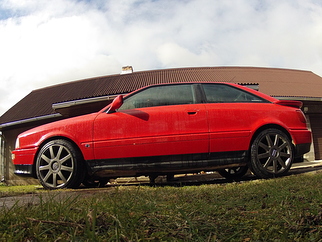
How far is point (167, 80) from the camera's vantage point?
50.1ft

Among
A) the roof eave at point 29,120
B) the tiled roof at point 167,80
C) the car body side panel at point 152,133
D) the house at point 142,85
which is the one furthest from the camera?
the tiled roof at point 167,80

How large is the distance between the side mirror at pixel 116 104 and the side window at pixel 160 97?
6.7 inches

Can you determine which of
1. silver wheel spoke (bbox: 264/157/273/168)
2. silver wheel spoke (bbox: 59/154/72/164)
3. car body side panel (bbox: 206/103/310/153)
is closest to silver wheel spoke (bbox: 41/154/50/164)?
silver wheel spoke (bbox: 59/154/72/164)

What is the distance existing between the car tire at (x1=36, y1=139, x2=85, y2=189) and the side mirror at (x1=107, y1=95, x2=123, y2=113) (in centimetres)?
79

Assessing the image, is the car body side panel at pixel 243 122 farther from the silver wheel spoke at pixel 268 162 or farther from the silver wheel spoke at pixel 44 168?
the silver wheel spoke at pixel 44 168

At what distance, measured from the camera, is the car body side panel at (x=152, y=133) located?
4.13 meters

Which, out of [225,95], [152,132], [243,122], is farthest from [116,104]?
[243,122]

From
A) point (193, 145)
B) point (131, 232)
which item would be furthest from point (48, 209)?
point (193, 145)

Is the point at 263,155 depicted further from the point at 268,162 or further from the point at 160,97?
the point at 160,97

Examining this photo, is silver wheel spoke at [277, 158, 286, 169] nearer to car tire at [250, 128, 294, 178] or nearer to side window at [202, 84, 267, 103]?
car tire at [250, 128, 294, 178]

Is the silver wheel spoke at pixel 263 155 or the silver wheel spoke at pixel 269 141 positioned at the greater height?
the silver wheel spoke at pixel 269 141

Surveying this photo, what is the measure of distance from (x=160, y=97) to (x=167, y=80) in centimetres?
1088

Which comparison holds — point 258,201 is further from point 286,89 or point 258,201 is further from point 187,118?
point 286,89

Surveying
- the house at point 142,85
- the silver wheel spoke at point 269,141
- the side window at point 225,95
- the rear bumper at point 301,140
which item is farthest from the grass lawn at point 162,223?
the house at point 142,85
